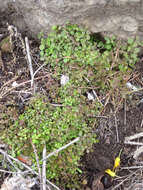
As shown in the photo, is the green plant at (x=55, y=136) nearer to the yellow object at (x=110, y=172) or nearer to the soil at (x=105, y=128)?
the soil at (x=105, y=128)

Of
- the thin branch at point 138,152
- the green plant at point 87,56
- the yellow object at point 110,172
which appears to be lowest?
the yellow object at point 110,172

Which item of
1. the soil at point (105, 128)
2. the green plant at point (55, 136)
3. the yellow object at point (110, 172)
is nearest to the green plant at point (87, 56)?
Result: the soil at point (105, 128)

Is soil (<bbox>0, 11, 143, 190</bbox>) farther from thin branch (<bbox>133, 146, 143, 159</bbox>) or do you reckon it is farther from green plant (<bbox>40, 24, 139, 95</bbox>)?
green plant (<bbox>40, 24, 139, 95</bbox>)

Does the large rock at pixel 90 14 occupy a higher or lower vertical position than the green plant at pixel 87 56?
higher

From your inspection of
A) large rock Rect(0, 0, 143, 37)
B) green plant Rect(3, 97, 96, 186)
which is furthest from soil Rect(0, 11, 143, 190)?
large rock Rect(0, 0, 143, 37)

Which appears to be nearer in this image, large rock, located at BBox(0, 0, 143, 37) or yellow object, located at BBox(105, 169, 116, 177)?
large rock, located at BBox(0, 0, 143, 37)

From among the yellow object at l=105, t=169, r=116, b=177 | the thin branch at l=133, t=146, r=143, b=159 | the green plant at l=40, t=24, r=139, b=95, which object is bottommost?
the yellow object at l=105, t=169, r=116, b=177

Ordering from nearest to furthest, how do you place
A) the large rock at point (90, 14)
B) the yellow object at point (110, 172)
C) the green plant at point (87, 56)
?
1. the large rock at point (90, 14)
2. the yellow object at point (110, 172)
3. the green plant at point (87, 56)
